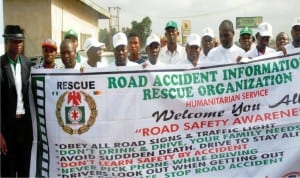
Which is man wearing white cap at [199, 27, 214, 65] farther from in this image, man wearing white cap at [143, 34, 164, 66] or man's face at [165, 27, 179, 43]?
man wearing white cap at [143, 34, 164, 66]

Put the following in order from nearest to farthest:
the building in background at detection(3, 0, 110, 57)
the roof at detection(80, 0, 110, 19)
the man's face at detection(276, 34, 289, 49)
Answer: the man's face at detection(276, 34, 289, 49) → the building in background at detection(3, 0, 110, 57) → the roof at detection(80, 0, 110, 19)

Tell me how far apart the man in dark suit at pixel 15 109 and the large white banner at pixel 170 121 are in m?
0.18

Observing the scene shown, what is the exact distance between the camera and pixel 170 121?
196 inches

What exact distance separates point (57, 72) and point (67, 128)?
603 millimetres

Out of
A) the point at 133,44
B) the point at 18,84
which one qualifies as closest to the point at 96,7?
the point at 133,44

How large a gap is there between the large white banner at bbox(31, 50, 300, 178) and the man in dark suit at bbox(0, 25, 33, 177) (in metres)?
0.18

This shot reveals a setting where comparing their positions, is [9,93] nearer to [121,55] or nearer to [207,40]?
[121,55]

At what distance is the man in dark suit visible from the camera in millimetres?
5023

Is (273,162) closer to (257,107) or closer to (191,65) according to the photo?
(257,107)

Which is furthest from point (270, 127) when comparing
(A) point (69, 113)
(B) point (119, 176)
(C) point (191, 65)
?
(A) point (69, 113)

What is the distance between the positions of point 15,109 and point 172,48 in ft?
7.99

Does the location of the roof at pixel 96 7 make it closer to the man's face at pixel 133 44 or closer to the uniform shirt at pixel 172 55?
the uniform shirt at pixel 172 55

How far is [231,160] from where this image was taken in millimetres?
4988

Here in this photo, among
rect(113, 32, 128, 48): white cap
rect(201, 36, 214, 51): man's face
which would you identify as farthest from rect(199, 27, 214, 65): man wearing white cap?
rect(113, 32, 128, 48): white cap
